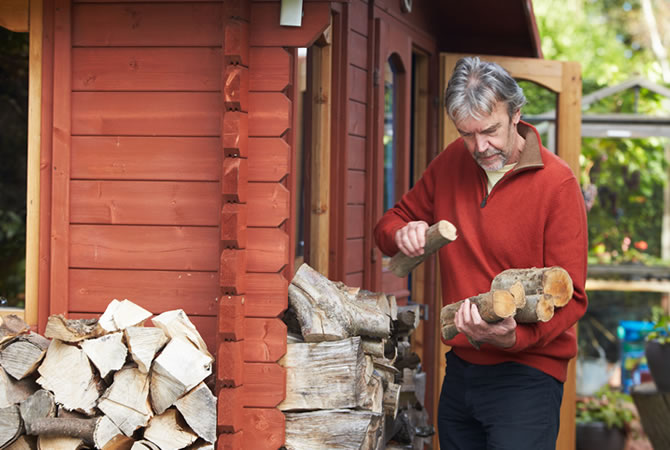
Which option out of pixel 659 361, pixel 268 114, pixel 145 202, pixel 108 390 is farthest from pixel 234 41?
pixel 659 361

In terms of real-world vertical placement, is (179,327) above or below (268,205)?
below

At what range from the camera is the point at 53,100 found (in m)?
3.48

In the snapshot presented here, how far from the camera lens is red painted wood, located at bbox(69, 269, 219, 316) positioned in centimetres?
342

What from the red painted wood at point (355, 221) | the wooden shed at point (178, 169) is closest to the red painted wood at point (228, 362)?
the wooden shed at point (178, 169)

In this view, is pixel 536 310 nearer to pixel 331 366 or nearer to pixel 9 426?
pixel 331 366

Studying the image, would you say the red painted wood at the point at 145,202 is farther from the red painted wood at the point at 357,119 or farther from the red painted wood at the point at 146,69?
the red painted wood at the point at 357,119

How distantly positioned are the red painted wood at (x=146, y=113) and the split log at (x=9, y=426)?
110 cm

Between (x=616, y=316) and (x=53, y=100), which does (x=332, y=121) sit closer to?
(x=53, y=100)

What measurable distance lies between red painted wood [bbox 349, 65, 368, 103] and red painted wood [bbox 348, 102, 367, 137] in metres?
0.04

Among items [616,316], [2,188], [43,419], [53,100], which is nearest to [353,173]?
[53,100]

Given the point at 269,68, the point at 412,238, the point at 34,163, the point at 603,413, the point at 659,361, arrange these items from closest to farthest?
1. the point at 412,238
2. the point at 269,68
3. the point at 34,163
4. the point at 659,361
5. the point at 603,413

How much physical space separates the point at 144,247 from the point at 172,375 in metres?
0.63

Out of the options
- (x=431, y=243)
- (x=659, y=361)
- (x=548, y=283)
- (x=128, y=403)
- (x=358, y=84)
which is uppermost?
(x=358, y=84)

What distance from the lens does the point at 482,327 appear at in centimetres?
273
